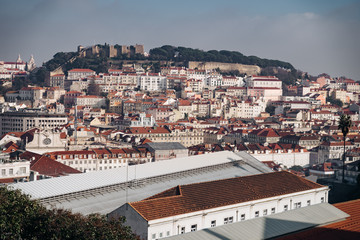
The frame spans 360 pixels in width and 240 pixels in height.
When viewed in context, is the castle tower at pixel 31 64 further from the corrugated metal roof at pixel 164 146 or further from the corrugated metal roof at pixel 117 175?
the corrugated metal roof at pixel 117 175

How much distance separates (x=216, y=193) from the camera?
2108 centimetres

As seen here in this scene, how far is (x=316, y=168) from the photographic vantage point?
171ft

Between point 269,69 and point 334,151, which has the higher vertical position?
point 269,69

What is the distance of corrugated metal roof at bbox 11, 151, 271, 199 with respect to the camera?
23.4m

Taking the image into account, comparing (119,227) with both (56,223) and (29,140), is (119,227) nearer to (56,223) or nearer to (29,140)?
(56,223)

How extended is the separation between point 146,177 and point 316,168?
28242 millimetres

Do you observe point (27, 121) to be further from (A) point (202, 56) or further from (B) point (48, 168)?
(A) point (202, 56)

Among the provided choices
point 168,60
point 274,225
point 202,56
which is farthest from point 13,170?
point 202,56

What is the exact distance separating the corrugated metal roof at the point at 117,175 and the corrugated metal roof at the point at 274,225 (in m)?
5.90

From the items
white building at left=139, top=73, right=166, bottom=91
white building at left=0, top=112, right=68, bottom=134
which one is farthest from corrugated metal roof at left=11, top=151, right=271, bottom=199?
white building at left=139, top=73, right=166, bottom=91

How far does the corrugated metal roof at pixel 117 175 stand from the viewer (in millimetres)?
23441

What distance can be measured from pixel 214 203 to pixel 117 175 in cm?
758

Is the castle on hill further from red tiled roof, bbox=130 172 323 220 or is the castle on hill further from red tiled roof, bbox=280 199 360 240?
red tiled roof, bbox=280 199 360 240

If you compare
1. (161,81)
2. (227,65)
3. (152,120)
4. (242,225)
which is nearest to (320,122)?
(152,120)
